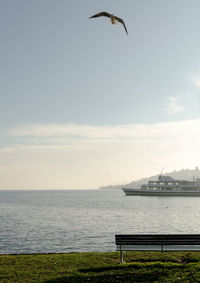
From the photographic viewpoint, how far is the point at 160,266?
Answer: 9.27 m

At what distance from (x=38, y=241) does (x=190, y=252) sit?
16.7 meters

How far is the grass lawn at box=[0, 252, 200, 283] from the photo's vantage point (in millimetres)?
8188

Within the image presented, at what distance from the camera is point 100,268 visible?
31.0ft

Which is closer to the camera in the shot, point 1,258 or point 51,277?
point 51,277

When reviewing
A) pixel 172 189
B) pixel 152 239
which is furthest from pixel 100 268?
pixel 172 189

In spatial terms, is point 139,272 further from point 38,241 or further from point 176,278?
point 38,241

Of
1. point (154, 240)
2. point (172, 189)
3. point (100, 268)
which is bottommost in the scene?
point (172, 189)

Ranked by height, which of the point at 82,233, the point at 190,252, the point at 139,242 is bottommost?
the point at 82,233

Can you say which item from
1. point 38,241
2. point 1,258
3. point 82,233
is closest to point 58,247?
point 38,241

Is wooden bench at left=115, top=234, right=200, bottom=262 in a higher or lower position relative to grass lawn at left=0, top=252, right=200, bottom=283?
higher

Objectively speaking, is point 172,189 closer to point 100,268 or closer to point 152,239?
point 152,239

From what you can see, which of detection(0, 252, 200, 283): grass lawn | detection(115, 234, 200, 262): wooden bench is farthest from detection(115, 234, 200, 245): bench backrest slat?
detection(0, 252, 200, 283): grass lawn

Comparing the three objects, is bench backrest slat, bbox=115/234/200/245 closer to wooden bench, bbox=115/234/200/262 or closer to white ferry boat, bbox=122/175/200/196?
wooden bench, bbox=115/234/200/262

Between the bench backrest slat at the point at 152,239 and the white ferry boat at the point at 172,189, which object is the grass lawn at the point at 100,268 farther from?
the white ferry boat at the point at 172,189
